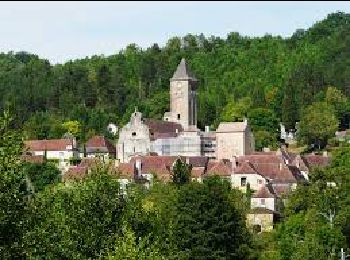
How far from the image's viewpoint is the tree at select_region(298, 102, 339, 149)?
9562 cm

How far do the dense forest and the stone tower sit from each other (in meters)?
5.83

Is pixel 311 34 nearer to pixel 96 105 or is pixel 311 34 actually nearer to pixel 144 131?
pixel 96 105

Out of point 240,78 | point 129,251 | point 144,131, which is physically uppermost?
point 240,78

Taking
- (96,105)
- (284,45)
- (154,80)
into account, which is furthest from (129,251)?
(284,45)

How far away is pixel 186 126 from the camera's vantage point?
315 ft

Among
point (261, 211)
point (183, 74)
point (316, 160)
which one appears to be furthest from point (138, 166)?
point (183, 74)

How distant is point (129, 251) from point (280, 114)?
265 ft

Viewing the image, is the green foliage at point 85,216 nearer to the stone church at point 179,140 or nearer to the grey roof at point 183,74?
the stone church at point 179,140

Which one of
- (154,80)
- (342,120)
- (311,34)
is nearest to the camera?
(342,120)

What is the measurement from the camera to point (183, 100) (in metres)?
98.1

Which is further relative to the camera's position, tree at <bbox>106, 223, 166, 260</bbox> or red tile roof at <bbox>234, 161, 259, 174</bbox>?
red tile roof at <bbox>234, 161, 259, 174</bbox>

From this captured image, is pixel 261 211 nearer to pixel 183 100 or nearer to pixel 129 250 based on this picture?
pixel 129 250

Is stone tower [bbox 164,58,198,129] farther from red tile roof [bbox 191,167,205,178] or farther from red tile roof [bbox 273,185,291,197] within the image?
red tile roof [bbox 273,185,291,197]

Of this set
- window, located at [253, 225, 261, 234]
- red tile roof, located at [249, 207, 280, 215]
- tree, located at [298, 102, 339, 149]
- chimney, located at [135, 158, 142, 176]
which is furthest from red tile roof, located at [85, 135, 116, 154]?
window, located at [253, 225, 261, 234]
